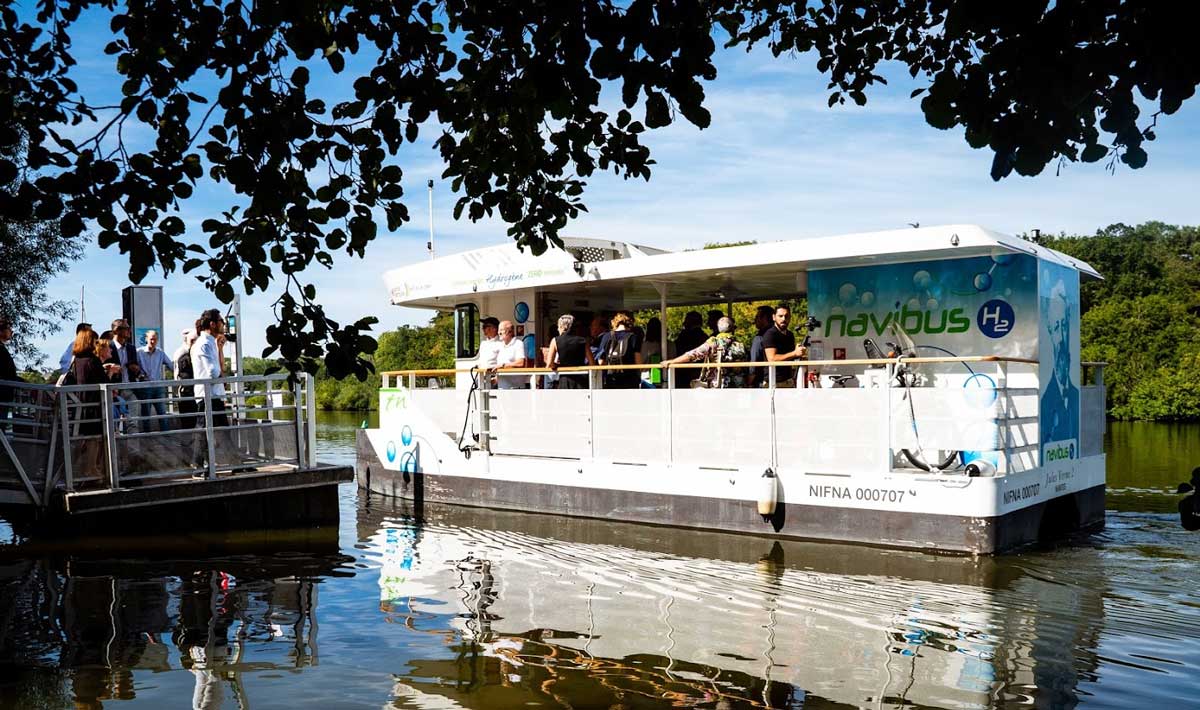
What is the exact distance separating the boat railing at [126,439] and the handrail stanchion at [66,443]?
0.01m

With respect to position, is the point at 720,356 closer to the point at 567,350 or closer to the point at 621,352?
→ the point at 621,352

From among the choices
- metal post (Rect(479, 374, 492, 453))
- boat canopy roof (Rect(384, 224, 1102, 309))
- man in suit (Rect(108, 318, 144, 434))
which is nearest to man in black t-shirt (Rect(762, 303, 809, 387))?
boat canopy roof (Rect(384, 224, 1102, 309))

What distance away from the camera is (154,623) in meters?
8.26

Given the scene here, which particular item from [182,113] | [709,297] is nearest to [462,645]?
[182,113]

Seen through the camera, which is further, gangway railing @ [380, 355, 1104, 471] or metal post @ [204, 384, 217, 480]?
metal post @ [204, 384, 217, 480]

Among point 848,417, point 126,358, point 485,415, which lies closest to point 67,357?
point 126,358

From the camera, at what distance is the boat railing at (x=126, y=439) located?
12.1 m

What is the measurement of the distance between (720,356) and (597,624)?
17.7 feet

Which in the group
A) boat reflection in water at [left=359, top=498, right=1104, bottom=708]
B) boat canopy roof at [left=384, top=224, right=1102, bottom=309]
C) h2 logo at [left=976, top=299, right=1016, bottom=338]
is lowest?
boat reflection in water at [left=359, top=498, right=1104, bottom=708]

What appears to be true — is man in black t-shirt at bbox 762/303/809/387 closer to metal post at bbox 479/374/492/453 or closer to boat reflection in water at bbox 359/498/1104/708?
boat reflection in water at bbox 359/498/1104/708

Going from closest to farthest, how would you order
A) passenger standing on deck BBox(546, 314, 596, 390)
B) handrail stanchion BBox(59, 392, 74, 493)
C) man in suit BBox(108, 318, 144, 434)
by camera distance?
handrail stanchion BBox(59, 392, 74, 493) → man in suit BBox(108, 318, 144, 434) → passenger standing on deck BBox(546, 314, 596, 390)

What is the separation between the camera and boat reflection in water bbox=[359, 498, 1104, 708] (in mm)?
6398

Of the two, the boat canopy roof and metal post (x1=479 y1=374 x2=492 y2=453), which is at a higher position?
the boat canopy roof

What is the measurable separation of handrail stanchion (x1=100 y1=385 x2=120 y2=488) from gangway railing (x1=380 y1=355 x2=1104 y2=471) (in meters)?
4.90
